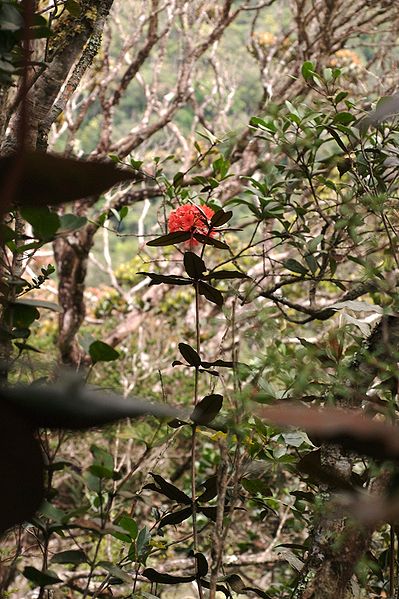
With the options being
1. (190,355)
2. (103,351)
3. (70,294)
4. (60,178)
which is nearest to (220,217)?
(190,355)

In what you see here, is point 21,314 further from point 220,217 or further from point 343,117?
point 343,117

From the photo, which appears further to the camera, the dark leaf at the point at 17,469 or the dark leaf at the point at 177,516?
the dark leaf at the point at 177,516

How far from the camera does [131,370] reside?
482 cm

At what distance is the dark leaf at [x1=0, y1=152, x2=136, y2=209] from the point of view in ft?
0.93

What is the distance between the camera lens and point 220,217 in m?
0.91

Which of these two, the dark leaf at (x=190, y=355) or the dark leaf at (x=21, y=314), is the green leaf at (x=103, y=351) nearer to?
the dark leaf at (x=21, y=314)

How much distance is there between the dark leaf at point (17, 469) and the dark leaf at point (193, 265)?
553 mm

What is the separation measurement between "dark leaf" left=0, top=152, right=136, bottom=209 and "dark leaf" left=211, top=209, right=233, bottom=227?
62cm

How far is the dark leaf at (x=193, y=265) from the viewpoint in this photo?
804 mm

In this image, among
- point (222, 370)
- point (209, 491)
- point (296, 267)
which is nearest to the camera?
point (209, 491)

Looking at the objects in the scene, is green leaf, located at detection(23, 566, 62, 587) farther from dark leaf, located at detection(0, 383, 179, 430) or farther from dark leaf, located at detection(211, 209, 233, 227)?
dark leaf, located at detection(211, 209, 233, 227)

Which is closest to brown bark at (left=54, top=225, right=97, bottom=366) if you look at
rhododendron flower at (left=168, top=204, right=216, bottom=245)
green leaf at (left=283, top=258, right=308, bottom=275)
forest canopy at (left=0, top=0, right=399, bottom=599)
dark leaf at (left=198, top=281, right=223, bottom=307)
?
forest canopy at (left=0, top=0, right=399, bottom=599)

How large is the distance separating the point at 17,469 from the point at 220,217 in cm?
68

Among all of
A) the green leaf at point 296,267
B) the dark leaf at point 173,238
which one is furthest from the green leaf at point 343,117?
the dark leaf at point 173,238
